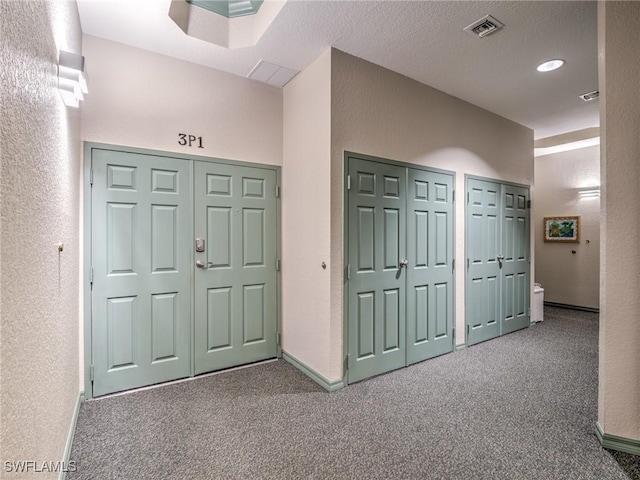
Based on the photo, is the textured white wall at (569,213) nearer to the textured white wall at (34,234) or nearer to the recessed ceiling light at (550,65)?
the recessed ceiling light at (550,65)

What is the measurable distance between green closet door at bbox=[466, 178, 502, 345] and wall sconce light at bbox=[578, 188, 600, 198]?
255 centimetres

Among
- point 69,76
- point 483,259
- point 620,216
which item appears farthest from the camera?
point 483,259

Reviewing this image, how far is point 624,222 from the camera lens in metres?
1.89

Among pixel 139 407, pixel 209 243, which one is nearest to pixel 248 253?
pixel 209 243

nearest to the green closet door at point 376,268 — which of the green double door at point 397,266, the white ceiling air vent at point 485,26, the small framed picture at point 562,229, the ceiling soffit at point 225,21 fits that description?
the green double door at point 397,266

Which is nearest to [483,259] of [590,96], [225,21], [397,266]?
[397,266]

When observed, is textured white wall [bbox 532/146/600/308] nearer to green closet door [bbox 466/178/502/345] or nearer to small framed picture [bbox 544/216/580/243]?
small framed picture [bbox 544/216/580/243]

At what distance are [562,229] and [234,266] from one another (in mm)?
5685

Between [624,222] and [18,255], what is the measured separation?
285cm

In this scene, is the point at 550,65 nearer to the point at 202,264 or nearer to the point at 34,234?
the point at 202,264

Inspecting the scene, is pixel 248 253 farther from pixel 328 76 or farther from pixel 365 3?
pixel 365 3

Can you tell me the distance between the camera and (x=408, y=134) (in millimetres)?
3160

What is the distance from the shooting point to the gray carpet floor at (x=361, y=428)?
70.0 inches

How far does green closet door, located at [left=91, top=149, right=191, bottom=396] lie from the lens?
2.53 meters
